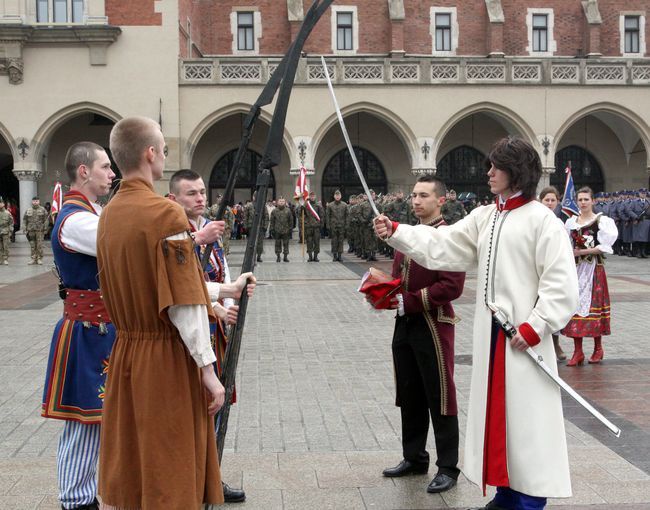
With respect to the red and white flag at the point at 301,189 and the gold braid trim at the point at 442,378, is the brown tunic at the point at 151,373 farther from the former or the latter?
the red and white flag at the point at 301,189

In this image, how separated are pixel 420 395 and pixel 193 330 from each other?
2.15m

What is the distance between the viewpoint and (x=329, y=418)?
6234mm

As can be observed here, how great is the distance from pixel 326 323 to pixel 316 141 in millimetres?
20291

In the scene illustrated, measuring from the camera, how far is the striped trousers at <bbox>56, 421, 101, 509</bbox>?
402 cm

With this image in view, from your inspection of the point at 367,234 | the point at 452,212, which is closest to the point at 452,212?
the point at 452,212

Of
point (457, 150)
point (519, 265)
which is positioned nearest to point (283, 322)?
point (519, 265)

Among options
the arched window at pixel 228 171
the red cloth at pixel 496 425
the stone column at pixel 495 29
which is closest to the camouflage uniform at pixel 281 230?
the arched window at pixel 228 171

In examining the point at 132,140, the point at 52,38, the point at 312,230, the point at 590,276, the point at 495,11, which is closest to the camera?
the point at 132,140

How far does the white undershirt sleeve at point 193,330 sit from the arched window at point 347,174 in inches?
1264

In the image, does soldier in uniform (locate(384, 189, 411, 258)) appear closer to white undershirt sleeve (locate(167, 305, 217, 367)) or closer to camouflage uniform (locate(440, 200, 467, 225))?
camouflage uniform (locate(440, 200, 467, 225))

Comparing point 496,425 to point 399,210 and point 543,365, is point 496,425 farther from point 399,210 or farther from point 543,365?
point 399,210

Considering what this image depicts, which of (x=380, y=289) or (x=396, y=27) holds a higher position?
(x=396, y=27)

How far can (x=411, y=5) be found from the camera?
36500 mm

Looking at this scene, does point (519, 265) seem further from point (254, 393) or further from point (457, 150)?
point (457, 150)
